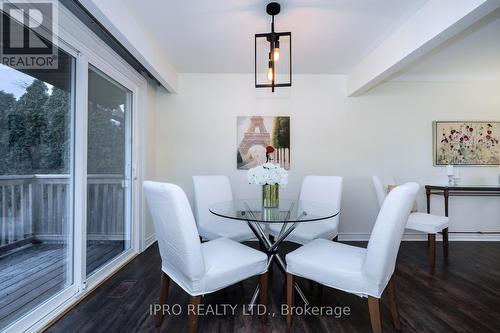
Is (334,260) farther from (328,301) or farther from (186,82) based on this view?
(186,82)

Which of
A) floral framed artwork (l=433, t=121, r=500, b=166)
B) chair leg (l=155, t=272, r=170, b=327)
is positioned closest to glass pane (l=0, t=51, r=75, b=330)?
chair leg (l=155, t=272, r=170, b=327)

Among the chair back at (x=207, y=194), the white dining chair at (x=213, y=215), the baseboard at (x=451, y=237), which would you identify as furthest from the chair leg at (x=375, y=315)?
the baseboard at (x=451, y=237)

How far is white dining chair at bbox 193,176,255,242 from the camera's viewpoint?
2342mm

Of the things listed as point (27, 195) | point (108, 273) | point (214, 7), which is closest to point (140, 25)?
point (214, 7)

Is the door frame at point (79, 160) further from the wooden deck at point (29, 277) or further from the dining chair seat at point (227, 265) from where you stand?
the dining chair seat at point (227, 265)

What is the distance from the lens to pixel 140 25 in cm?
221

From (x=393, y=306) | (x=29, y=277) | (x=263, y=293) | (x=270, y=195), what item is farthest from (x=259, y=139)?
(x=29, y=277)

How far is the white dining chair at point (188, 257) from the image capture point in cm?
138

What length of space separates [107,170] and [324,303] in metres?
2.40

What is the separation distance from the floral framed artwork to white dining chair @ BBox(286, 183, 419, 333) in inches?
107

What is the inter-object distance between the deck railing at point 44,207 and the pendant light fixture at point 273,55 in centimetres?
176

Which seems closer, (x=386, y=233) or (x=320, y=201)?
(x=386, y=233)

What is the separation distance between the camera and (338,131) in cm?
352

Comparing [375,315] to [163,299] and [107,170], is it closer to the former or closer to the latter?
[163,299]
